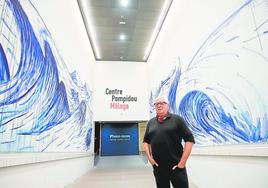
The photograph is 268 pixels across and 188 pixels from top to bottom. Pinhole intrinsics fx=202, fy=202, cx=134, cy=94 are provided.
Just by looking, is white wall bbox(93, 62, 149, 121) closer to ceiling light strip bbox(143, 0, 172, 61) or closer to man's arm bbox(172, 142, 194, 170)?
ceiling light strip bbox(143, 0, 172, 61)

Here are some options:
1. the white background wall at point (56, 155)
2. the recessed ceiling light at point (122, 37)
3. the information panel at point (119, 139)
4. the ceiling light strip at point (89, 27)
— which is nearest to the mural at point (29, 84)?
the white background wall at point (56, 155)

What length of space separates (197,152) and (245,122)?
1817mm

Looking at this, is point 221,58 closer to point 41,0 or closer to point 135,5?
point 41,0

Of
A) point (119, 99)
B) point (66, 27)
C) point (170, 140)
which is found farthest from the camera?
point (119, 99)

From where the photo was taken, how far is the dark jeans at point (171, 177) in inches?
88.7

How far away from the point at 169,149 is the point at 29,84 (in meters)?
2.24

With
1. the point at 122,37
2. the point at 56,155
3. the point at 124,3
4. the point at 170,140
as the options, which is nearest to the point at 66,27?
the point at 124,3

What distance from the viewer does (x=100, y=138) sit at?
11086 millimetres

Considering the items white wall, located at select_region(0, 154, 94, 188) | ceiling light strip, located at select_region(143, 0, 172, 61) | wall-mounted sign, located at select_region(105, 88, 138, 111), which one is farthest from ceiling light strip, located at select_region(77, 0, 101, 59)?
white wall, located at select_region(0, 154, 94, 188)

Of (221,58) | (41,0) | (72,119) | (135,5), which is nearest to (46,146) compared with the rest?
(72,119)

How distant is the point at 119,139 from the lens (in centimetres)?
1130

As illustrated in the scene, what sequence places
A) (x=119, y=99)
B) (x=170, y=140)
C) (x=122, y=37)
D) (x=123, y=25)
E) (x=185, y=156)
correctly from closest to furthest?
(x=185, y=156) → (x=170, y=140) → (x=123, y=25) → (x=122, y=37) → (x=119, y=99)

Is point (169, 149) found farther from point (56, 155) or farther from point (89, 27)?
point (89, 27)

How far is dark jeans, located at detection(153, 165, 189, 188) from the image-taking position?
2254 millimetres
